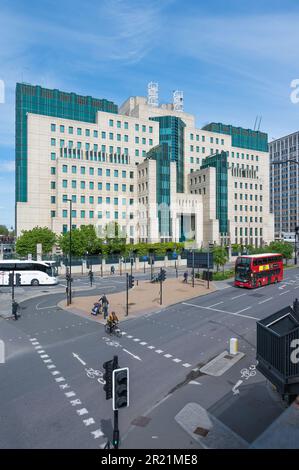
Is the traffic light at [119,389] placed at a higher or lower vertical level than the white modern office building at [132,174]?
lower

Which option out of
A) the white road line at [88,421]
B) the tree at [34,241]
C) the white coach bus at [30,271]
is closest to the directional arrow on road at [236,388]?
the white road line at [88,421]

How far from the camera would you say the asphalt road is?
9.26m

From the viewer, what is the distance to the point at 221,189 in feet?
287

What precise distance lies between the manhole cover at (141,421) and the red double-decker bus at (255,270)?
26.3 m

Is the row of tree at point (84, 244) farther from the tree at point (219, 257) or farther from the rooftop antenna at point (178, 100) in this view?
the rooftop antenna at point (178, 100)

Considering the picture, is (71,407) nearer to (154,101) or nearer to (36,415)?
(36,415)

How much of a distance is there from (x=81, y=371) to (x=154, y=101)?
88609mm

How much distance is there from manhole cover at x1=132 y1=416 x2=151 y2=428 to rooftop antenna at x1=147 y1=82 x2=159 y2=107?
90843 mm

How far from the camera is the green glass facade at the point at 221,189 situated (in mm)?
86750

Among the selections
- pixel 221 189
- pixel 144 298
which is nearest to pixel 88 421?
pixel 144 298

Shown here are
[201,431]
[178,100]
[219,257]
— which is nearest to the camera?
[201,431]

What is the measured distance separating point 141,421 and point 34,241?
169 ft

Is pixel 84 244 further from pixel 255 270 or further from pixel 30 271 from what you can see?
pixel 255 270
